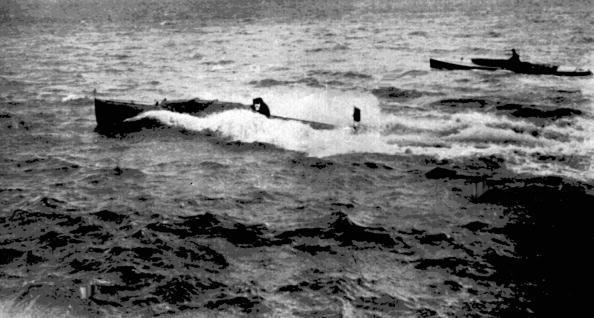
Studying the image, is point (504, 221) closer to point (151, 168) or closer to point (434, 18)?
point (151, 168)

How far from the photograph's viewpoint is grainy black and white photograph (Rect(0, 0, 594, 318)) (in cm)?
1216

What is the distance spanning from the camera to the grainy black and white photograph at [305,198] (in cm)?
1216

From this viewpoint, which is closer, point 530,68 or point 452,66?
point 530,68

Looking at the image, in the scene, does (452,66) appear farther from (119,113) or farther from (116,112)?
(116,112)

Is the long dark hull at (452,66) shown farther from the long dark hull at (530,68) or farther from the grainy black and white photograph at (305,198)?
the long dark hull at (530,68)

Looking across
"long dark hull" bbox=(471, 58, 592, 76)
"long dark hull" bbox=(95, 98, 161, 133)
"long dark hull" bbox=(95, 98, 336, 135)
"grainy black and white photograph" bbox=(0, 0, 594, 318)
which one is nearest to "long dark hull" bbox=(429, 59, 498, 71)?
"grainy black and white photograph" bbox=(0, 0, 594, 318)

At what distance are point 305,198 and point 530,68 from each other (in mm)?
26309

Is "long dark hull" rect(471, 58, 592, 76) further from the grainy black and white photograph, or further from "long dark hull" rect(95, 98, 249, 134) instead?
"long dark hull" rect(95, 98, 249, 134)

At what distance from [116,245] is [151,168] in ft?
22.3

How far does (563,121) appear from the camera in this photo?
83.6 feet

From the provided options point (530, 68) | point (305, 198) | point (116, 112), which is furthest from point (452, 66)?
point (116, 112)

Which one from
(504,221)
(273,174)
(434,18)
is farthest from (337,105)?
(434,18)

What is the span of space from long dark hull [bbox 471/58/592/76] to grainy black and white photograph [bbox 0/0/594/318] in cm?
15

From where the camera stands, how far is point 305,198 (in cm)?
1775
